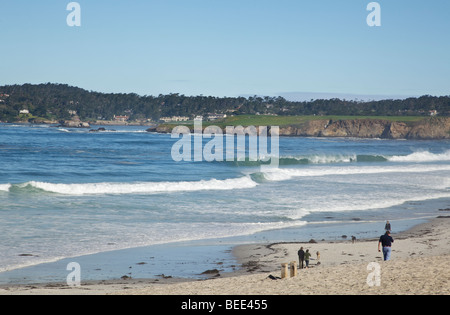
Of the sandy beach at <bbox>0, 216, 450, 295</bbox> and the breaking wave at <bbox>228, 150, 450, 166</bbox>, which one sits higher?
the sandy beach at <bbox>0, 216, 450, 295</bbox>

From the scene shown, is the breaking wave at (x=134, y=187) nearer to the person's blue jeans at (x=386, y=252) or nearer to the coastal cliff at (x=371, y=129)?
the person's blue jeans at (x=386, y=252)

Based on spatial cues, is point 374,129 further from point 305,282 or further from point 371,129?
point 305,282

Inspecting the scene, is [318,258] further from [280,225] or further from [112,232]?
[112,232]

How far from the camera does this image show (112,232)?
770 inches

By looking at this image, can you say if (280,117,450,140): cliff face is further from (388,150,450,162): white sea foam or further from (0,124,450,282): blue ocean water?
(0,124,450,282): blue ocean water

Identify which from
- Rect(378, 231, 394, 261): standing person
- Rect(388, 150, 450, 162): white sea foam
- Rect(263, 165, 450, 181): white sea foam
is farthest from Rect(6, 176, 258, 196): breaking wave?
Rect(388, 150, 450, 162): white sea foam

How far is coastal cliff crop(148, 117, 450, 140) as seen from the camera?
134 meters

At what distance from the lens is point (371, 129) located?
139875 mm

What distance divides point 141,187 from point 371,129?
4570 inches

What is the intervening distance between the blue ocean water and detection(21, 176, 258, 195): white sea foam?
0.20 ft

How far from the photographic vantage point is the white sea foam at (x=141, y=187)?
99.6 feet

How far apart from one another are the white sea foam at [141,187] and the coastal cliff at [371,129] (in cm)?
10733
